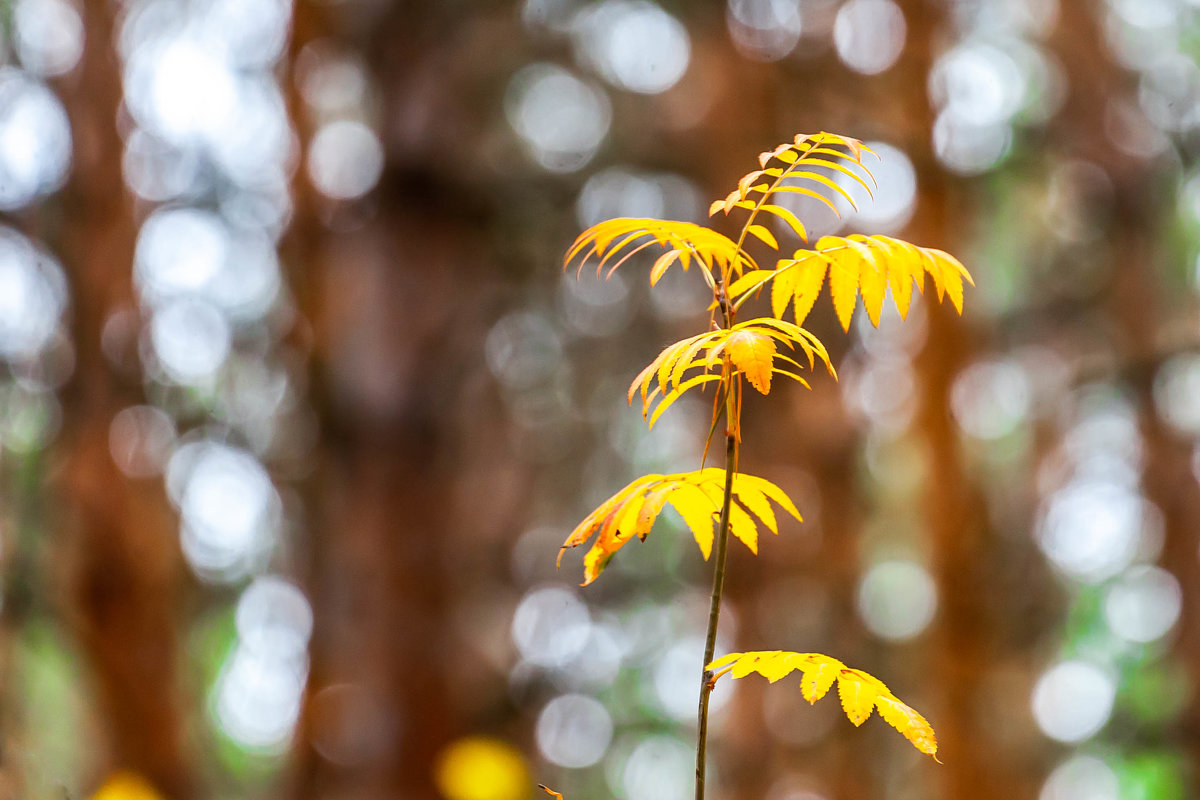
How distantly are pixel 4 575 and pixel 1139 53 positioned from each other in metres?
4.13

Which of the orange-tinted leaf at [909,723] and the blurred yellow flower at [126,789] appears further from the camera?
the blurred yellow flower at [126,789]

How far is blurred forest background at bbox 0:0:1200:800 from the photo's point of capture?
197cm

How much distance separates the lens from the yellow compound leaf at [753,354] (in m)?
0.43

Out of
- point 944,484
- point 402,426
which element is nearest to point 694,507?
point 402,426

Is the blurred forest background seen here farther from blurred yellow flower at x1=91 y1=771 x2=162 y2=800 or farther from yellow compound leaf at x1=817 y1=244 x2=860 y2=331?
yellow compound leaf at x1=817 y1=244 x2=860 y2=331

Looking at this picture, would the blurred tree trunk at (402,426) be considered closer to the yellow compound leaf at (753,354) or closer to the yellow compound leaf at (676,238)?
the yellow compound leaf at (676,238)

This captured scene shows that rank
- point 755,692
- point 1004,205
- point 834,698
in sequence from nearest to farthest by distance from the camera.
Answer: point 755,692 < point 834,698 < point 1004,205

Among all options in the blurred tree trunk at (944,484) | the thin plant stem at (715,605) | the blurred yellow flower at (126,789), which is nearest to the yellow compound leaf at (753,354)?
the thin plant stem at (715,605)

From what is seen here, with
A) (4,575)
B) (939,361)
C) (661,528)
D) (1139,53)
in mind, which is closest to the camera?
(4,575)

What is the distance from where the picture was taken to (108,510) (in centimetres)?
218

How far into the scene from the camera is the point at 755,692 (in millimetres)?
2959

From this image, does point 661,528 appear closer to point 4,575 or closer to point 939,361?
point 939,361

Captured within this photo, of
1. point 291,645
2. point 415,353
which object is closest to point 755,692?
point 415,353

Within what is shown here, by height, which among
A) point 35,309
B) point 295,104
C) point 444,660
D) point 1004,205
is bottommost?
point 444,660
